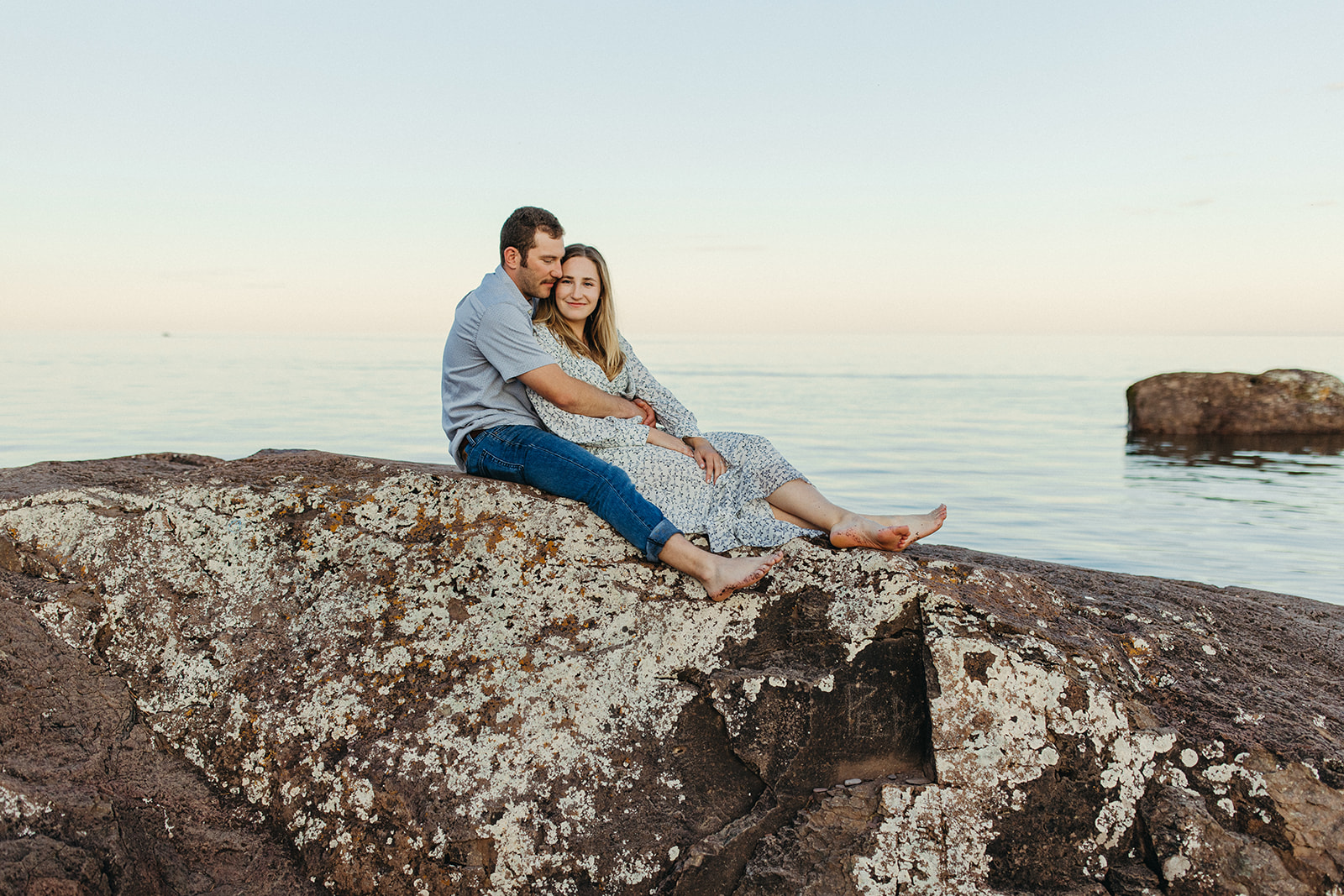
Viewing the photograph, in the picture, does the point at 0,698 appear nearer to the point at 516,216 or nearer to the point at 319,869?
the point at 319,869

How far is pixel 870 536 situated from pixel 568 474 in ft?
4.04

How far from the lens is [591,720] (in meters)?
2.92

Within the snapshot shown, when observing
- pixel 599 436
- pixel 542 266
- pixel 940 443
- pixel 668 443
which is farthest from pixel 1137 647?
pixel 940 443

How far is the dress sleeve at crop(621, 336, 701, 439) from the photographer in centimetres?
459

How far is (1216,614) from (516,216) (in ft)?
11.8

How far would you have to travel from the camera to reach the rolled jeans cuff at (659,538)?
130 inches

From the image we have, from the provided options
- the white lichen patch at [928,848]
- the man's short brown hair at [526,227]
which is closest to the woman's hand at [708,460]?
the man's short brown hair at [526,227]

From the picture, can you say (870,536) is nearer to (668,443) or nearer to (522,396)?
(668,443)

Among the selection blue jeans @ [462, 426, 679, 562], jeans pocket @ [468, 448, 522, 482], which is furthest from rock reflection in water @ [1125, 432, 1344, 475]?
jeans pocket @ [468, 448, 522, 482]

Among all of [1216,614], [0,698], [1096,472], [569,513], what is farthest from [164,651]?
[1096,472]

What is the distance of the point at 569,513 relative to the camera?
140 inches

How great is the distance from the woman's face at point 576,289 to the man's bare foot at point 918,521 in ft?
5.90

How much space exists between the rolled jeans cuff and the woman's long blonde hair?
4.62 feet

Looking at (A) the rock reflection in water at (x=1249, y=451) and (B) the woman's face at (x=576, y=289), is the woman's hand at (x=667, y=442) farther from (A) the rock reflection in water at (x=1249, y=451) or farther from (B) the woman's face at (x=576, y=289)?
(A) the rock reflection in water at (x=1249, y=451)
